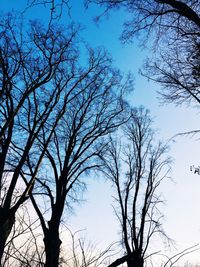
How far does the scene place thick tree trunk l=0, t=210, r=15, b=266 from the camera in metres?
6.14

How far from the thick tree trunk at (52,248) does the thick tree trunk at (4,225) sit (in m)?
4.13

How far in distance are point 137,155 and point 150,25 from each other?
9.64m

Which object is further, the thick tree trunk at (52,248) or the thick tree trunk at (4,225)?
the thick tree trunk at (52,248)

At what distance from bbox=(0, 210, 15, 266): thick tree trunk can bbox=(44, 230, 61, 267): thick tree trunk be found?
13.5ft

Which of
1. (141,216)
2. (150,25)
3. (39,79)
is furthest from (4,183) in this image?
(141,216)

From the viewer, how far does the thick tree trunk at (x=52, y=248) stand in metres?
9.88

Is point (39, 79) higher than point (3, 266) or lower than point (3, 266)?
higher

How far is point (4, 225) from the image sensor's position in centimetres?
622

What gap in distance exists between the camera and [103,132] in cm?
1361

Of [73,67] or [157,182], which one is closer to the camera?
[73,67]

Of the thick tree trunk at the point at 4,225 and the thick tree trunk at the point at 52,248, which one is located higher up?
the thick tree trunk at the point at 52,248

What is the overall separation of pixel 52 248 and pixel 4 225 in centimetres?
436

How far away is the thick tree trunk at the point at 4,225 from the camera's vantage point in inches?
242

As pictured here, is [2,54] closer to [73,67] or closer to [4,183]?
[4,183]
